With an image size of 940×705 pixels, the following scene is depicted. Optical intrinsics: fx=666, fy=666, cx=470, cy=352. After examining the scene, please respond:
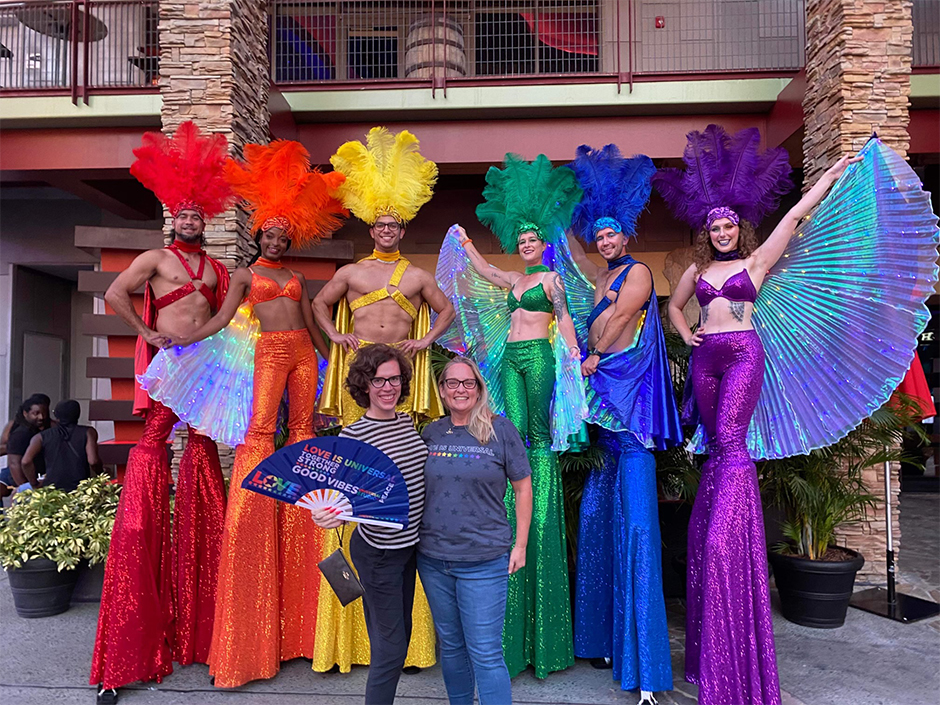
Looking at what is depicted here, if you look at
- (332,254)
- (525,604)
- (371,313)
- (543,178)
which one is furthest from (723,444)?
(332,254)

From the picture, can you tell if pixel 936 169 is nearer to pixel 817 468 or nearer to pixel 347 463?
pixel 817 468

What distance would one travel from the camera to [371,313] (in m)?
3.52

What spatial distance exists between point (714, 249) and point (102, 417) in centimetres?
524

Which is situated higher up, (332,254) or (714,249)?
(332,254)

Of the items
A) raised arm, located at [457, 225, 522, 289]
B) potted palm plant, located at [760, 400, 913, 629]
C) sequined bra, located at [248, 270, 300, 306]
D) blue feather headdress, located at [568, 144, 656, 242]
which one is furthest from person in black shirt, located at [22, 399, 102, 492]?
potted palm plant, located at [760, 400, 913, 629]

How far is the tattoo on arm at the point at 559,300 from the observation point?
3.30 metres

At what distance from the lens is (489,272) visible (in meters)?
3.75

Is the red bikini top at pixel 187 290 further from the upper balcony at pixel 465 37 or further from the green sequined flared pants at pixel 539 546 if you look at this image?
the upper balcony at pixel 465 37

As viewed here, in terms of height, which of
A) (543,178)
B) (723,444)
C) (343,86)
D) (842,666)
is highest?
(343,86)

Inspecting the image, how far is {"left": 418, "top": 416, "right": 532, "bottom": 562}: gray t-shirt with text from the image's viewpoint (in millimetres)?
2250

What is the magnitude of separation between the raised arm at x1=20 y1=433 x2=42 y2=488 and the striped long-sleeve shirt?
468cm

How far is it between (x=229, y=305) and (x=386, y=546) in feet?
5.71

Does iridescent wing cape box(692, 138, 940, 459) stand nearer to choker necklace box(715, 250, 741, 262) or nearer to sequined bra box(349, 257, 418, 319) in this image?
choker necklace box(715, 250, 741, 262)

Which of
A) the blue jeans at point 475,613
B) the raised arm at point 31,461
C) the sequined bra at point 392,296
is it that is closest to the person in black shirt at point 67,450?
the raised arm at point 31,461
